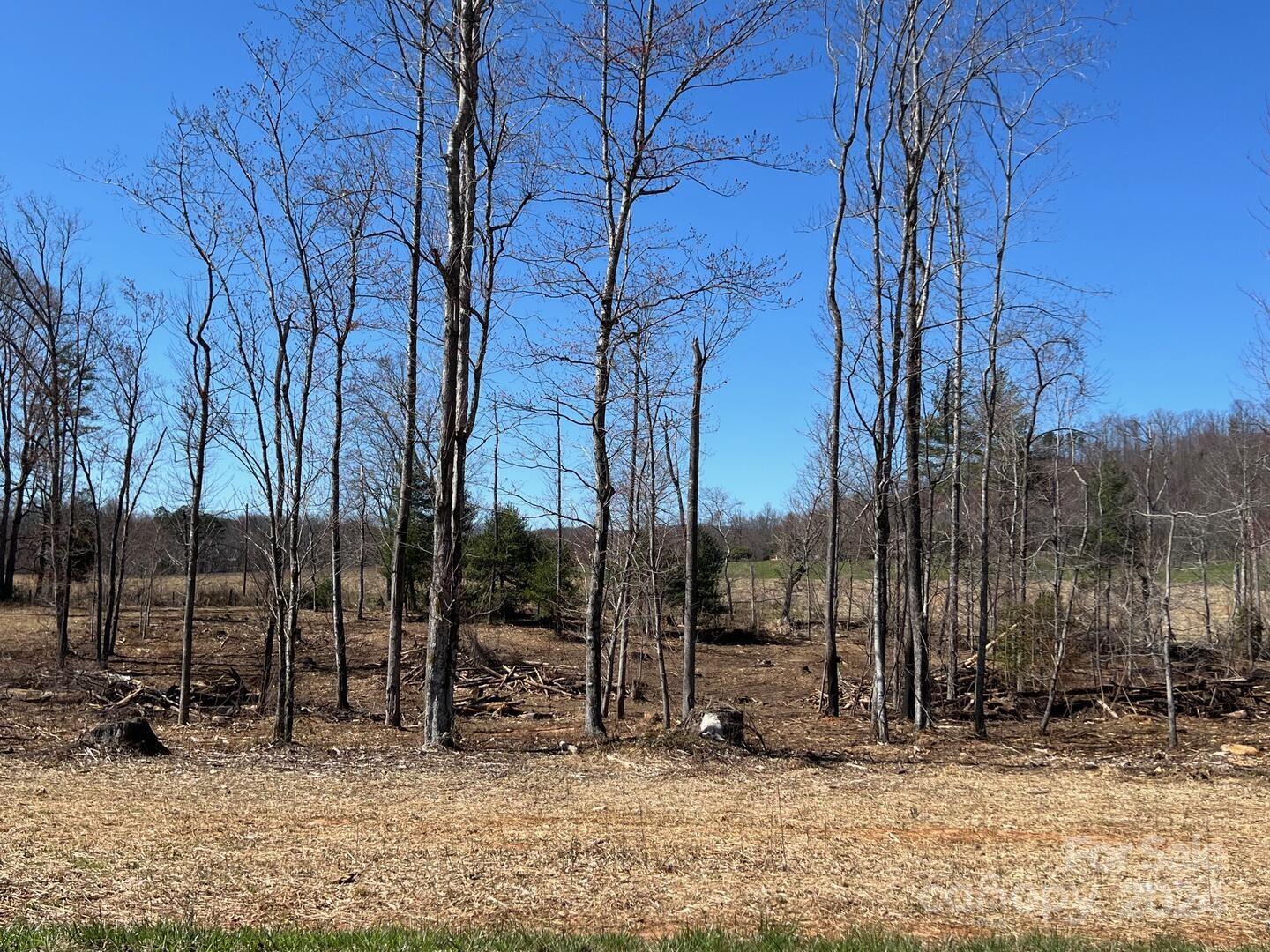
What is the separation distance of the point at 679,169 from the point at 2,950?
10018mm

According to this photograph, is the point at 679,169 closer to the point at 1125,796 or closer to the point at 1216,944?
the point at 1125,796

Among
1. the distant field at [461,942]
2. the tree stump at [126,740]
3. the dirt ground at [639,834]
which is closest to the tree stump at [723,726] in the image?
the dirt ground at [639,834]

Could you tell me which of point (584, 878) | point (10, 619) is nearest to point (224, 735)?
point (584, 878)

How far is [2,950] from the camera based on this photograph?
3.76 m

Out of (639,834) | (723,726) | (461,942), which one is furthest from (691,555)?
(461,942)

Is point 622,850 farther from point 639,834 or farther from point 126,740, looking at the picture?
point 126,740

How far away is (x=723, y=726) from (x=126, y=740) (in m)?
6.32

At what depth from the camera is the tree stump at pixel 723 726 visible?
418 inches

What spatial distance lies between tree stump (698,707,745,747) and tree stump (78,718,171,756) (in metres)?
5.75

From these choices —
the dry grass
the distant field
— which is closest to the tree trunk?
the dry grass

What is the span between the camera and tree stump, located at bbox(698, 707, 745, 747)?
10617mm

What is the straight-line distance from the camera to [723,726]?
35.2 ft

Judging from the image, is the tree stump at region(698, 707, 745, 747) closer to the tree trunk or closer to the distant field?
the tree trunk

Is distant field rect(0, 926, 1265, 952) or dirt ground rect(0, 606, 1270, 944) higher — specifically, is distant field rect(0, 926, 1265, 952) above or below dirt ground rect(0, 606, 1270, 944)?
above
